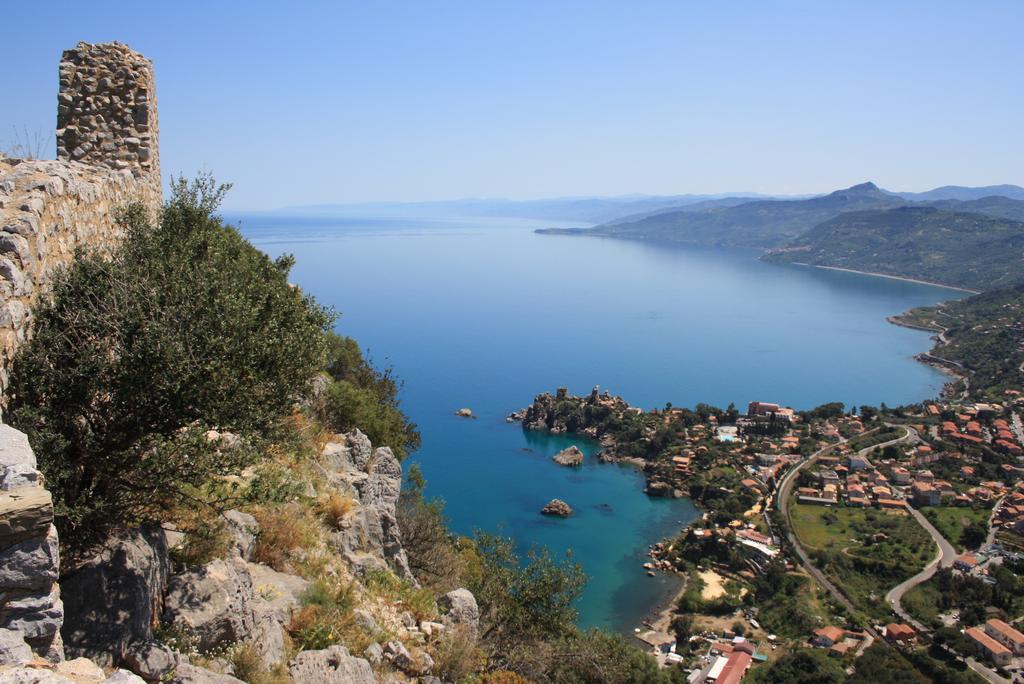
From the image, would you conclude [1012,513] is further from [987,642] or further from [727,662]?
[727,662]

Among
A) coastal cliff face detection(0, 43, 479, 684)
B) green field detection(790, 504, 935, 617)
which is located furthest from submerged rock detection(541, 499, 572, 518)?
coastal cliff face detection(0, 43, 479, 684)

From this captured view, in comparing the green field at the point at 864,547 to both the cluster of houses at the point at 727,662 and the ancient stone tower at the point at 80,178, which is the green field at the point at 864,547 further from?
the ancient stone tower at the point at 80,178

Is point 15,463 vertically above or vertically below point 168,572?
above

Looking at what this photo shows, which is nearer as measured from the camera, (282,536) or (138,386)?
(138,386)

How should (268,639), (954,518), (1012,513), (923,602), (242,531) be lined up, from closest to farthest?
1. (268,639)
2. (242,531)
3. (923,602)
4. (1012,513)
5. (954,518)

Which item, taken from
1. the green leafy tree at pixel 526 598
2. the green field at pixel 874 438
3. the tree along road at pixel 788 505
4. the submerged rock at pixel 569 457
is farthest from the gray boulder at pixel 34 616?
the green field at pixel 874 438

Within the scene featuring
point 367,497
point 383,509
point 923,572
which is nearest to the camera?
point 367,497

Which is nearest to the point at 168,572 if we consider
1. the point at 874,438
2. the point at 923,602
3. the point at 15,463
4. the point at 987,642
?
the point at 15,463
